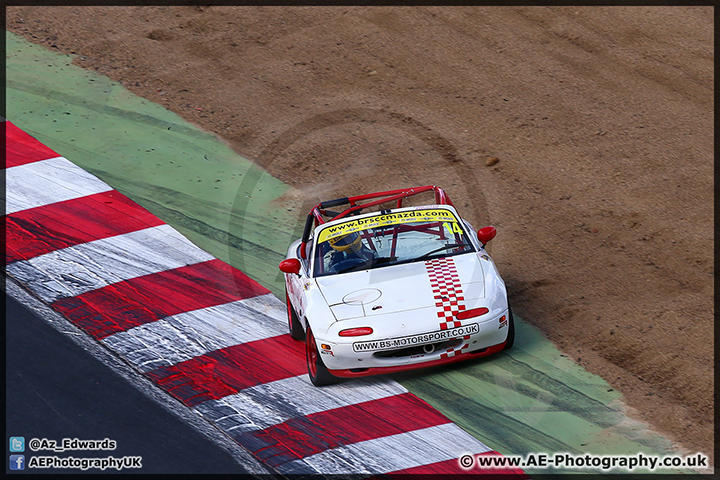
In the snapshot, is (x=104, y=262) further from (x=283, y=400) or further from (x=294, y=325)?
(x=283, y=400)

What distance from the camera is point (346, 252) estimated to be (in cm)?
838

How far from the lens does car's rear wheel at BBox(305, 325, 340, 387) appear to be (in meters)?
7.75

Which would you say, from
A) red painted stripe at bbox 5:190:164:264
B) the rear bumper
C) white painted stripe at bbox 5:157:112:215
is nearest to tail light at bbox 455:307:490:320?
the rear bumper

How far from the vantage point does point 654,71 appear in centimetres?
1341

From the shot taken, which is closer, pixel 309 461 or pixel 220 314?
pixel 309 461

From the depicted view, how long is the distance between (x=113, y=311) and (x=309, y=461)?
133 inches

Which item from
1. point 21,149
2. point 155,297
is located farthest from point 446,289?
point 21,149

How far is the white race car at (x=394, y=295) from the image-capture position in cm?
748

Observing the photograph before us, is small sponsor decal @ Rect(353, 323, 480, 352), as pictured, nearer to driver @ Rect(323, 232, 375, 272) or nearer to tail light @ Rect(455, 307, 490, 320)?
tail light @ Rect(455, 307, 490, 320)

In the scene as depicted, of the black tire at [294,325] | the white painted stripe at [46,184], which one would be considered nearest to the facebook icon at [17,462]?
the black tire at [294,325]

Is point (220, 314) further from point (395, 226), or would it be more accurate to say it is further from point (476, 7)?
point (476, 7)

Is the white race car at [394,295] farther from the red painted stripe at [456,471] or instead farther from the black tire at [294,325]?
the red painted stripe at [456,471]

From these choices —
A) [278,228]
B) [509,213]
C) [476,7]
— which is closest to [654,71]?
[476,7]

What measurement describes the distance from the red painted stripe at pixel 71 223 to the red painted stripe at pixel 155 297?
Answer: 120 centimetres
